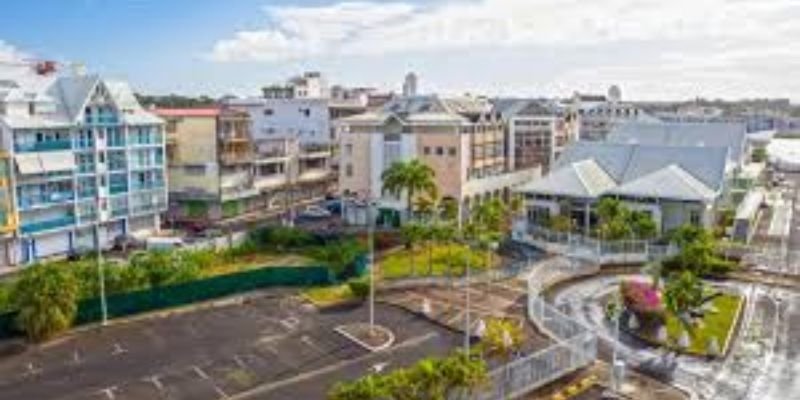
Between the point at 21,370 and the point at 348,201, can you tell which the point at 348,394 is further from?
the point at 348,201

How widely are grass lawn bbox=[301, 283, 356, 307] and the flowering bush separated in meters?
18.5

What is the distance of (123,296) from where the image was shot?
49.0 meters

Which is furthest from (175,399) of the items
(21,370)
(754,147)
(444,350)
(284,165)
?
(754,147)

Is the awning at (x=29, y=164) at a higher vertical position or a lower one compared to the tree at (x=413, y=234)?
higher

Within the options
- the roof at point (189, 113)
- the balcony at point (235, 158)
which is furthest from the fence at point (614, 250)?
the roof at point (189, 113)

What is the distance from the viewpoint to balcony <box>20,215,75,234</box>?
67062 mm

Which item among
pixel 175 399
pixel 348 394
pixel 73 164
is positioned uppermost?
pixel 73 164

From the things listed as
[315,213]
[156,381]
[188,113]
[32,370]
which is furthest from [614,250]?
[188,113]

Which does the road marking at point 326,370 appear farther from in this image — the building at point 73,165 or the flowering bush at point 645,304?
the building at point 73,165

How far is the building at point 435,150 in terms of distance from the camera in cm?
8419

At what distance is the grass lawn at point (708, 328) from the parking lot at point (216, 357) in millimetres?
12481

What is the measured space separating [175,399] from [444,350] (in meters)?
14.5

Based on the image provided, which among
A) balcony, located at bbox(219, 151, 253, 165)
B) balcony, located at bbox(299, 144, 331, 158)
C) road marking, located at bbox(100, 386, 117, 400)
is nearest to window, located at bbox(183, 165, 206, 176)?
balcony, located at bbox(219, 151, 253, 165)

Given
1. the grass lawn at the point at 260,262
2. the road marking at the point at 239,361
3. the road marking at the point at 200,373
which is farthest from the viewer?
the grass lawn at the point at 260,262
